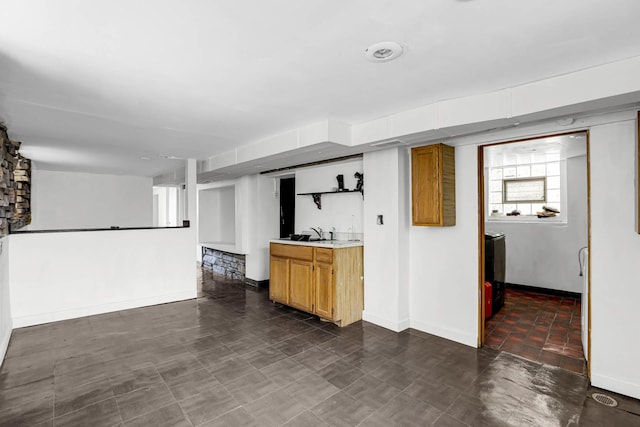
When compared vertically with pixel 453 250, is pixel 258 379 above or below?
below

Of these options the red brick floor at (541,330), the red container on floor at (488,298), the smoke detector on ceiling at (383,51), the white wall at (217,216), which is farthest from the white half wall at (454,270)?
the white wall at (217,216)

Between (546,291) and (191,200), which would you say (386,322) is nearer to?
(546,291)

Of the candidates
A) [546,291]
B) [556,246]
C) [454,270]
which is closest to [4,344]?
[454,270]

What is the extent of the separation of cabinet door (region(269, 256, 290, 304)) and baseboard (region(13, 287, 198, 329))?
1450 millimetres

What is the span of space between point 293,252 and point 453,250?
2.04 metres

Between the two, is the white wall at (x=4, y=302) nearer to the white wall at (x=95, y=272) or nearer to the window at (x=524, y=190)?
the white wall at (x=95, y=272)

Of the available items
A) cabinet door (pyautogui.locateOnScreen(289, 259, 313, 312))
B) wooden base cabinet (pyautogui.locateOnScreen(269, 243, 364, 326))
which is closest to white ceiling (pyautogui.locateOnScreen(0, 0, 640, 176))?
wooden base cabinet (pyautogui.locateOnScreen(269, 243, 364, 326))

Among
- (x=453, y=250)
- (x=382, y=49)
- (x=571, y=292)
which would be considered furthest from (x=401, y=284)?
(x=571, y=292)

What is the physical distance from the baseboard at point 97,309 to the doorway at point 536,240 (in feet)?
14.1

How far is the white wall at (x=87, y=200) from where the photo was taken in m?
7.00

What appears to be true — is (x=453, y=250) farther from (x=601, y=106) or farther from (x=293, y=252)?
(x=293, y=252)

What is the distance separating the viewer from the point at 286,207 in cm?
646

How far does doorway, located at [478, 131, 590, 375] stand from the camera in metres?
3.58

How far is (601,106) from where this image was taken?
2271 mm
